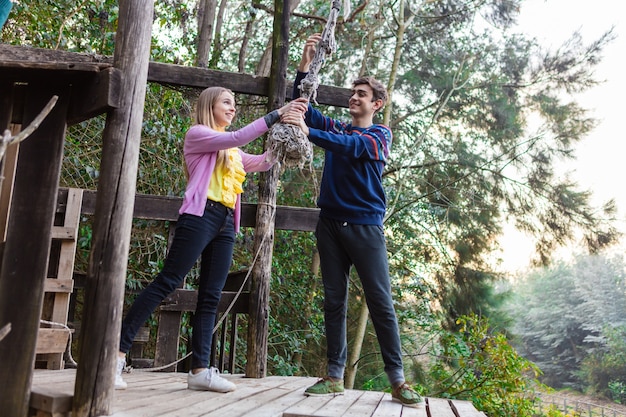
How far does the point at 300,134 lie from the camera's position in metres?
2.77

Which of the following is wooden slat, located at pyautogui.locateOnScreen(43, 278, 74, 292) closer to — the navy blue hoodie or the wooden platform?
the wooden platform

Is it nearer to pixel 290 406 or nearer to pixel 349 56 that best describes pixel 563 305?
pixel 349 56

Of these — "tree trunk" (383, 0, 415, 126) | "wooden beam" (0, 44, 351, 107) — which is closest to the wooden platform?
"wooden beam" (0, 44, 351, 107)

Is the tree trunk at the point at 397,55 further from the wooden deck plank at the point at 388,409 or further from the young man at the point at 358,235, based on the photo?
the wooden deck plank at the point at 388,409

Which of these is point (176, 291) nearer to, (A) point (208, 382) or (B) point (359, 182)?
(A) point (208, 382)

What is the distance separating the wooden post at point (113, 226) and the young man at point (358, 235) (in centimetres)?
87

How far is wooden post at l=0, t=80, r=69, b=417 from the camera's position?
2094mm

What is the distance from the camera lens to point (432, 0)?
977 cm

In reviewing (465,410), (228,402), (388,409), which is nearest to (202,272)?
(228,402)

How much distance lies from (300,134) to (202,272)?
88 centimetres

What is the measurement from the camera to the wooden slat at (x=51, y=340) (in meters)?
3.27

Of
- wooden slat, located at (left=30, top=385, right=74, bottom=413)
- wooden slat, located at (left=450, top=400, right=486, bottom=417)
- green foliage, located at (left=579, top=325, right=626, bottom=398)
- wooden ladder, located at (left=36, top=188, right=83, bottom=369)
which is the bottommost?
green foliage, located at (left=579, top=325, right=626, bottom=398)

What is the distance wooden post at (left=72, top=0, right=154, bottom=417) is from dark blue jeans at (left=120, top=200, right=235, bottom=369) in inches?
23.2

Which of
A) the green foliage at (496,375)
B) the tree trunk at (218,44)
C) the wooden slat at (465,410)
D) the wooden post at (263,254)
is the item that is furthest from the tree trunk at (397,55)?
the wooden slat at (465,410)
